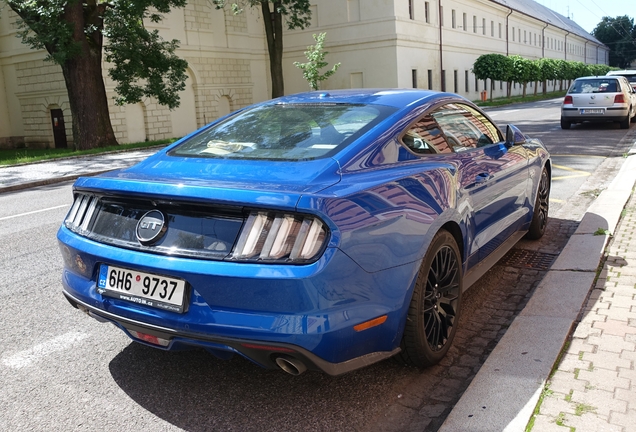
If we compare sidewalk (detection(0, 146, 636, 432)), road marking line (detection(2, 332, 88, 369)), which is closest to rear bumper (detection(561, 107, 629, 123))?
sidewalk (detection(0, 146, 636, 432))

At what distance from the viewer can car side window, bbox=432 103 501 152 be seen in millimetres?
4094

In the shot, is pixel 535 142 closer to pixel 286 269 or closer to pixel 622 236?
pixel 622 236

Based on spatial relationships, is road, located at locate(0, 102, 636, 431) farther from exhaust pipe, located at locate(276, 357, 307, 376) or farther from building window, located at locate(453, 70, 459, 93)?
building window, located at locate(453, 70, 459, 93)

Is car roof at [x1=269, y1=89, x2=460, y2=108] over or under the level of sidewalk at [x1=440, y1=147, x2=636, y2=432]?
over

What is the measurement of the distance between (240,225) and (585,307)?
2.55m

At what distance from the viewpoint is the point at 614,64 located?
139250 millimetres

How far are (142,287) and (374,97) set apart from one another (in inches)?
77.8

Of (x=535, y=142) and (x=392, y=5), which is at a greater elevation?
(x=392, y=5)

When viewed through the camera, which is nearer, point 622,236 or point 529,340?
point 529,340

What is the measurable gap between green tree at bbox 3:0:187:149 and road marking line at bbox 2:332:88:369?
19.5m

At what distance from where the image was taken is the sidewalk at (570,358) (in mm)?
2768

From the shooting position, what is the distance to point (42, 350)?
387 centimetres

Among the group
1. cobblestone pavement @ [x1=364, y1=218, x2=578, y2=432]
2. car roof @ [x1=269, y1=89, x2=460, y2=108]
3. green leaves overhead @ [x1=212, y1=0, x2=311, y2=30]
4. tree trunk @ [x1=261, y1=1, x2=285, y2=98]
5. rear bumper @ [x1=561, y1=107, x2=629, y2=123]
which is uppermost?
green leaves overhead @ [x1=212, y1=0, x2=311, y2=30]

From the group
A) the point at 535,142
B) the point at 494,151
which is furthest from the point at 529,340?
the point at 535,142
